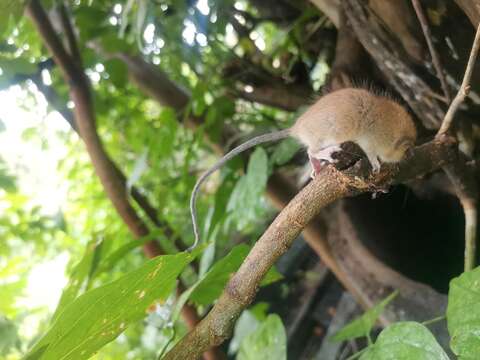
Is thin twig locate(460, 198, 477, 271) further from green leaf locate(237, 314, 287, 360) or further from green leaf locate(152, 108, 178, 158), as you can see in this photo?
green leaf locate(152, 108, 178, 158)

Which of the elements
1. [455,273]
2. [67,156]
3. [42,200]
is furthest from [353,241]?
[67,156]

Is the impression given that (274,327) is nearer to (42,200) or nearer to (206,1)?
(206,1)

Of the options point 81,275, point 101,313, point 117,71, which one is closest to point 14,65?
point 117,71

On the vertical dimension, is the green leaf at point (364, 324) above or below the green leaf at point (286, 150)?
below

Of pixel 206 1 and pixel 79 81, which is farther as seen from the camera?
pixel 79 81

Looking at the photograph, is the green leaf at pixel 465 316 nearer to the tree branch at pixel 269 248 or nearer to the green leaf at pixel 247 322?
the tree branch at pixel 269 248

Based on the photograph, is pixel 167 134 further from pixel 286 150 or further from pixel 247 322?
pixel 247 322

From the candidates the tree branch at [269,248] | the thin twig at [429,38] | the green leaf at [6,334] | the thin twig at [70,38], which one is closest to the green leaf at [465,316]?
the tree branch at [269,248]
